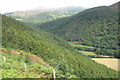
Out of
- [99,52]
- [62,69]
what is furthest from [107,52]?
[62,69]

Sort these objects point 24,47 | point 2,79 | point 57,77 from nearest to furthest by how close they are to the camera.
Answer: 1. point 2,79
2. point 57,77
3. point 24,47

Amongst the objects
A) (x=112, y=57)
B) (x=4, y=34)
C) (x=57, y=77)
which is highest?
(x=4, y=34)

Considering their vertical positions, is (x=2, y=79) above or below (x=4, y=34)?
below

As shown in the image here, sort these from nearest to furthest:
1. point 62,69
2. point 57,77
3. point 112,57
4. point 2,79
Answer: point 2,79 < point 57,77 < point 62,69 < point 112,57

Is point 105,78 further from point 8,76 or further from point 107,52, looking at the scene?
point 107,52

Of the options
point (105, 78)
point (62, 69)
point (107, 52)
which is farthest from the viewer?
point (107, 52)

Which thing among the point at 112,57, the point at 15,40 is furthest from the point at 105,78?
the point at 112,57

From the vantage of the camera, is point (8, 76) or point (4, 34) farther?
point (4, 34)

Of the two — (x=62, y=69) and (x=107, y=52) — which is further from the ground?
(x=62, y=69)

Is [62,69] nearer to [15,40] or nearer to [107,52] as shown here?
[15,40]
